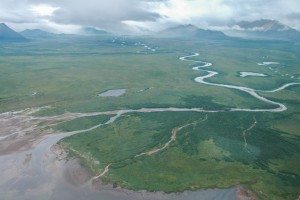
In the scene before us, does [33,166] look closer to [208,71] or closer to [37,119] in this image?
[37,119]

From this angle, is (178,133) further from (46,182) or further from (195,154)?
(46,182)

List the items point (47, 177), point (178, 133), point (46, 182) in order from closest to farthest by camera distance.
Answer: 1. point (46, 182)
2. point (47, 177)
3. point (178, 133)

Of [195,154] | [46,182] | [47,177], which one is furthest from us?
[195,154]

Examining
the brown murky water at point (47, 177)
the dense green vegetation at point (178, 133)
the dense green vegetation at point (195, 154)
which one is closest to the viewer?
the brown murky water at point (47, 177)

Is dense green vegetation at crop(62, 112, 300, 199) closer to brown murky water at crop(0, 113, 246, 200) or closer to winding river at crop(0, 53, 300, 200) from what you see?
brown murky water at crop(0, 113, 246, 200)

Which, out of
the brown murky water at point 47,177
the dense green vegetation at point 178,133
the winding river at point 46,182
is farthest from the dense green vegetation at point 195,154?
the winding river at point 46,182

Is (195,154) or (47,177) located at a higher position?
(47,177)

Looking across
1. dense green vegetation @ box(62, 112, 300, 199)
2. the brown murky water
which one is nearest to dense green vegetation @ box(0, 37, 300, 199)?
dense green vegetation @ box(62, 112, 300, 199)

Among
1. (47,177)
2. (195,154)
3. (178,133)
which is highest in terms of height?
(47,177)

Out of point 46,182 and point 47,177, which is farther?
point 47,177

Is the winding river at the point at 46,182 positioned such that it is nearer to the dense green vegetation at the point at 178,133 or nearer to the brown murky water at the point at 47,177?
the brown murky water at the point at 47,177

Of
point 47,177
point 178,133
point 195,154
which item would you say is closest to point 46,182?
point 47,177
